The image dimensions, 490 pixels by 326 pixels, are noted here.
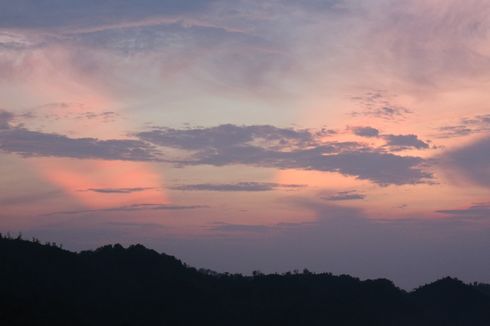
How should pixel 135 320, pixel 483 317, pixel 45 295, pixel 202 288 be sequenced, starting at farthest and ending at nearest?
1. pixel 483 317
2. pixel 202 288
3. pixel 135 320
4. pixel 45 295

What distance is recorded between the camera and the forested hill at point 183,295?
5741 cm

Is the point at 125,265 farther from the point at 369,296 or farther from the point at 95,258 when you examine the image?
the point at 369,296

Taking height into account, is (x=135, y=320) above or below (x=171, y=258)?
below

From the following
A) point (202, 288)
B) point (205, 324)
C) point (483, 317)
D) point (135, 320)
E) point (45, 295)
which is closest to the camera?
point (45, 295)

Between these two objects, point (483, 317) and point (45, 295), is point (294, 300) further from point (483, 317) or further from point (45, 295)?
point (45, 295)

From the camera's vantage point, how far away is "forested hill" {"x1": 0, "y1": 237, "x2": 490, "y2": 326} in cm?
5741

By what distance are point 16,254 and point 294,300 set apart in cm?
2784

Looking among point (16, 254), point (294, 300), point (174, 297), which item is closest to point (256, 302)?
point (294, 300)

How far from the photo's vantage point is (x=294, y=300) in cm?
7488

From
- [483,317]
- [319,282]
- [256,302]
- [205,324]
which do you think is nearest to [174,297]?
[205,324]

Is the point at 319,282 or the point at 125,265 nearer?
the point at 125,265

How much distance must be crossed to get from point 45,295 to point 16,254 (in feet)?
29.5

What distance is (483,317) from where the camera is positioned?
266 feet

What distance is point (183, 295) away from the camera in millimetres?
69750
